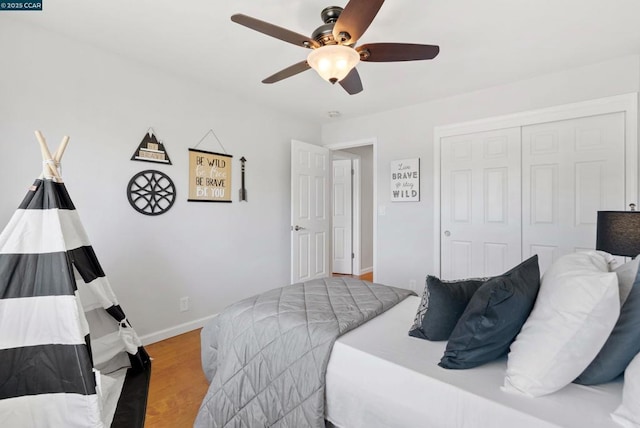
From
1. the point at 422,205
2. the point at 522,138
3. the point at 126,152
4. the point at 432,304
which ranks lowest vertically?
the point at 432,304

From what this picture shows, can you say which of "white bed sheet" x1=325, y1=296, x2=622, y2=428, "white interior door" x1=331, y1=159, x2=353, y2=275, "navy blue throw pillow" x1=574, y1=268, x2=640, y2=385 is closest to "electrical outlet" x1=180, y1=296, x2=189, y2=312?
"white bed sheet" x1=325, y1=296, x2=622, y2=428

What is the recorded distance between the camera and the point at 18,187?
80.3 inches

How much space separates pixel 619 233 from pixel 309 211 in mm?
2945

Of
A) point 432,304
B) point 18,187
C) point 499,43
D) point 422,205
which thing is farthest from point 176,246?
point 499,43

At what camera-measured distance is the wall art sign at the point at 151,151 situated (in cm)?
260

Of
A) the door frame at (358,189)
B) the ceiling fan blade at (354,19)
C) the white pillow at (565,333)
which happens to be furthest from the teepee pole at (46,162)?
the door frame at (358,189)

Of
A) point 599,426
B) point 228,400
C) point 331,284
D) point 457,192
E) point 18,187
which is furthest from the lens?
point 457,192

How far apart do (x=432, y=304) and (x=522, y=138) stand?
2433 millimetres

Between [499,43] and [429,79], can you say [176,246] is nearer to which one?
[429,79]

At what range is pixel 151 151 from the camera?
267 cm

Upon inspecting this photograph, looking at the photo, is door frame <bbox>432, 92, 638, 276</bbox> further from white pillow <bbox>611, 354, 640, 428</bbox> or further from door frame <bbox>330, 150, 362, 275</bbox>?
white pillow <bbox>611, 354, 640, 428</bbox>

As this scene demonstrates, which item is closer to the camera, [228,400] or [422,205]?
[228,400]

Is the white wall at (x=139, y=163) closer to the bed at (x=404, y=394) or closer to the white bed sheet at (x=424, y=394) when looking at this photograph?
the bed at (x=404, y=394)

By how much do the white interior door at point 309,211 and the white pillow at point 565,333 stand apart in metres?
2.94
